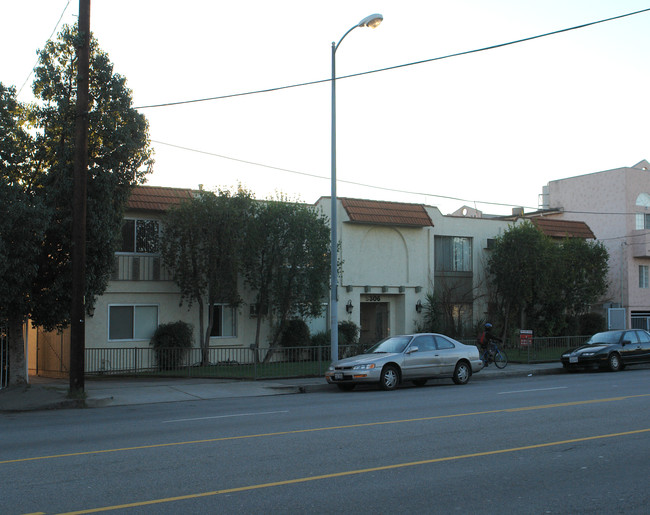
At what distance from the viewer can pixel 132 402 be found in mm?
17031

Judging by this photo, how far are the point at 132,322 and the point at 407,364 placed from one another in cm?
1152

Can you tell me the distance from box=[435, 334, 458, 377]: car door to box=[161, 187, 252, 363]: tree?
27.4ft

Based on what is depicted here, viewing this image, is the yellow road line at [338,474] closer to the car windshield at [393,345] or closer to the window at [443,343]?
the car windshield at [393,345]

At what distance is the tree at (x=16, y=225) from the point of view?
1593cm

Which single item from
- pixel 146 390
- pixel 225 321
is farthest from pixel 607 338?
pixel 146 390

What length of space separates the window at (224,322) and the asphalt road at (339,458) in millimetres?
12774

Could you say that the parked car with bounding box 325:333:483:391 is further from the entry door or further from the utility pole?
the entry door

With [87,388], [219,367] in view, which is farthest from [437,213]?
[87,388]

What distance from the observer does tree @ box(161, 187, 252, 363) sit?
24875 millimetres

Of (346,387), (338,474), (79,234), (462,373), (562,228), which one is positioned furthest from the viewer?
(562,228)

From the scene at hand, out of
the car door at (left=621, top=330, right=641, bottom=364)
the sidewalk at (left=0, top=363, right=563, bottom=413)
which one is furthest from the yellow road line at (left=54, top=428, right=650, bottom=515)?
the car door at (left=621, top=330, right=641, bottom=364)

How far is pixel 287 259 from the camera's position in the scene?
26.8m

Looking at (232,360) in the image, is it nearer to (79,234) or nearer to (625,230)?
(79,234)

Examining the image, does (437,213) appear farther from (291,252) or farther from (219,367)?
(219,367)
